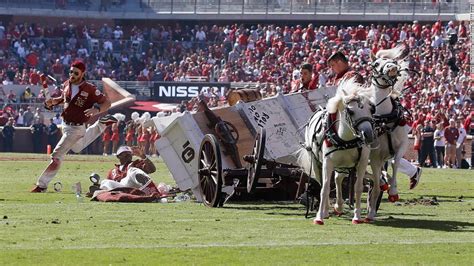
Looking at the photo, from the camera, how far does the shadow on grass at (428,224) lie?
49.1ft

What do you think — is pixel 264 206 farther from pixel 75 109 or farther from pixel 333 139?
pixel 75 109

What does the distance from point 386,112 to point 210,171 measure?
289cm

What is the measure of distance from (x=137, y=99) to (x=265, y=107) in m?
35.1

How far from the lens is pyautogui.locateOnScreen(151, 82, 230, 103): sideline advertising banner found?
5241cm

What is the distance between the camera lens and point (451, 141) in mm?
37594

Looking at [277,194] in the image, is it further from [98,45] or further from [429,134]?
[98,45]

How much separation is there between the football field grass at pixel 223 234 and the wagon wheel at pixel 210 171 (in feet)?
0.71

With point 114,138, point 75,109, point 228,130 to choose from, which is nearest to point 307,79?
point 228,130

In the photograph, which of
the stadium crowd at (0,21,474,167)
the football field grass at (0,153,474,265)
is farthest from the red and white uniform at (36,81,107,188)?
the stadium crowd at (0,21,474,167)

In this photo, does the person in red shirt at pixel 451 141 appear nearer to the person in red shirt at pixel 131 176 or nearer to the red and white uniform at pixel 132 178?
the person in red shirt at pixel 131 176

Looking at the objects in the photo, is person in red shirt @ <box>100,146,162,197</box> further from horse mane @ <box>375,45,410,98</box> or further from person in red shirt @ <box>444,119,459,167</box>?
person in red shirt @ <box>444,119,459,167</box>

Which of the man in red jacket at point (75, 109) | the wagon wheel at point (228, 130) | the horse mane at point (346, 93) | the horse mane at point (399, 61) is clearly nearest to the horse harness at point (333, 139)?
the horse mane at point (346, 93)

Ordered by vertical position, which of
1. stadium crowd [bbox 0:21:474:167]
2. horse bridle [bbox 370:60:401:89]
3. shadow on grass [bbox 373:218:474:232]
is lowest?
stadium crowd [bbox 0:21:474:167]

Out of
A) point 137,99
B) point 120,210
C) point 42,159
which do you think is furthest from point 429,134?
point 120,210
